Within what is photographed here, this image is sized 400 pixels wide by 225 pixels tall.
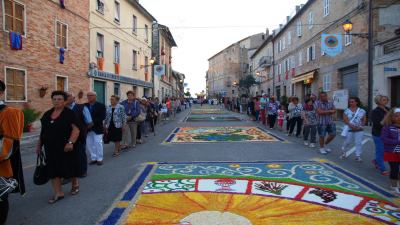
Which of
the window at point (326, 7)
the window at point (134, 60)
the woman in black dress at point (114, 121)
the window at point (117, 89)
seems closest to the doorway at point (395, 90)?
the window at point (326, 7)

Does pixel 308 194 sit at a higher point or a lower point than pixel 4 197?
lower

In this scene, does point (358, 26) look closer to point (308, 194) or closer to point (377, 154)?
point (377, 154)

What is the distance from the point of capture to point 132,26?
27.7 meters

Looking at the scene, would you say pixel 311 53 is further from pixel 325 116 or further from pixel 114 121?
pixel 114 121

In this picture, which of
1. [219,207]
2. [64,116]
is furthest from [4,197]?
[219,207]

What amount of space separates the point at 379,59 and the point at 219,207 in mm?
15101

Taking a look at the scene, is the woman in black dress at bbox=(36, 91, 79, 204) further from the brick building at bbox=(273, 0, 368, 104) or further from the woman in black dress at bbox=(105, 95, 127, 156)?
the brick building at bbox=(273, 0, 368, 104)

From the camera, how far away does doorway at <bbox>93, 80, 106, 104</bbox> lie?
69.0 ft

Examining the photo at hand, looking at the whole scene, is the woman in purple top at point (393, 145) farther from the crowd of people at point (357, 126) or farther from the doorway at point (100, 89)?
the doorway at point (100, 89)

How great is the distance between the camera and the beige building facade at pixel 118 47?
68.2 feet

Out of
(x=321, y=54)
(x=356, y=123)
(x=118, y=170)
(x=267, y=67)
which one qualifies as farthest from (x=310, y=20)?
(x=118, y=170)

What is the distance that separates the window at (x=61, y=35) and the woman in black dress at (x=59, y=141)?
1301cm

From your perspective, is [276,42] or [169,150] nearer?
[169,150]

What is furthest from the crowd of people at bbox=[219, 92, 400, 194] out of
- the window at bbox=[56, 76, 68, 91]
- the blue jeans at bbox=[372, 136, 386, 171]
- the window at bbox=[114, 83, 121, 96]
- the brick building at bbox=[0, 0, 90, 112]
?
the window at bbox=[114, 83, 121, 96]
